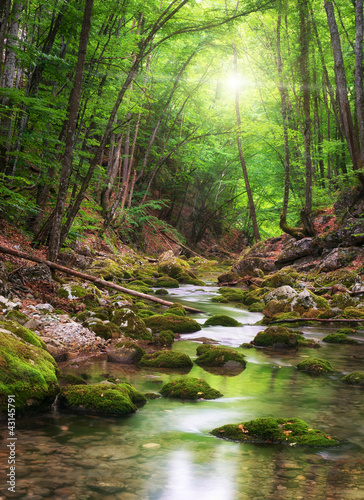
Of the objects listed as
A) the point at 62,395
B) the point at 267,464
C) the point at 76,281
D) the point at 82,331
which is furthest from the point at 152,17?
the point at 267,464

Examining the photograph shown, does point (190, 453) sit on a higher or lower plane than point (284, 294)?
lower

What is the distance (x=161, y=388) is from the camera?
561cm

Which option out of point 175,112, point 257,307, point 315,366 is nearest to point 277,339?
point 315,366

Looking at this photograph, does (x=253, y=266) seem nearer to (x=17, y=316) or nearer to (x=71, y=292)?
(x=71, y=292)

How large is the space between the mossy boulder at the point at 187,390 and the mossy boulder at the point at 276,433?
1094 millimetres

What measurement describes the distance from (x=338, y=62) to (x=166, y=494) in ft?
53.1

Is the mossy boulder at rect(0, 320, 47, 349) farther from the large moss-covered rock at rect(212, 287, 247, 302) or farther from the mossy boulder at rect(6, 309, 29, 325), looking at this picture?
the large moss-covered rock at rect(212, 287, 247, 302)

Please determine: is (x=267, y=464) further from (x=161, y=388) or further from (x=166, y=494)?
(x=161, y=388)

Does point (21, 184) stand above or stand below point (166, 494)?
above

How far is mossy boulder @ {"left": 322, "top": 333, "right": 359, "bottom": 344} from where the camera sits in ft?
29.8

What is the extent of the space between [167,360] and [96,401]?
89.3 inches

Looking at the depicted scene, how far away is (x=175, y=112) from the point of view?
26484 mm

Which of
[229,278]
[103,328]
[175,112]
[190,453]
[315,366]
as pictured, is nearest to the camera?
[190,453]

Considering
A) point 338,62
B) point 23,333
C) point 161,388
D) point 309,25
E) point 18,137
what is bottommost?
point 161,388
